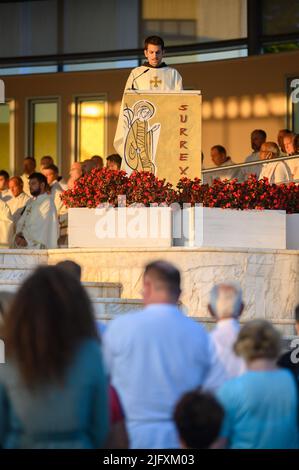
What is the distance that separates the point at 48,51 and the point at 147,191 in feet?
38.5

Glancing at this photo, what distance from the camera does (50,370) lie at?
5.95 meters

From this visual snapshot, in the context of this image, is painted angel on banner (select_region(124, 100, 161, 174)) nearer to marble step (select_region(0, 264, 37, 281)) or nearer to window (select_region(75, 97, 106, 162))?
marble step (select_region(0, 264, 37, 281))

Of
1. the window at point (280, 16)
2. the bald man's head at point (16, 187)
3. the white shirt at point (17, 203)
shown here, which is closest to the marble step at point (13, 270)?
the white shirt at point (17, 203)

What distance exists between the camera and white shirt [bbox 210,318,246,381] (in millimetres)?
7426

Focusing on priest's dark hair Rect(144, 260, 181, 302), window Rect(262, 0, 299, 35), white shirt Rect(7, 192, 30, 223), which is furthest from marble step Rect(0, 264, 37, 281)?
window Rect(262, 0, 299, 35)

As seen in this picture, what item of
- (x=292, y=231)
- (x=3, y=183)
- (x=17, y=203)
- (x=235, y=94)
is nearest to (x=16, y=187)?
(x=17, y=203)

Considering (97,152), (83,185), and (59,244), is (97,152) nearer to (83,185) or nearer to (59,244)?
(59,244)

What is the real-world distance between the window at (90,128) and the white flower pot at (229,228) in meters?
10.7

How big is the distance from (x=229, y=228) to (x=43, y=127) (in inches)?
466

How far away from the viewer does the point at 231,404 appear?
6.80 m

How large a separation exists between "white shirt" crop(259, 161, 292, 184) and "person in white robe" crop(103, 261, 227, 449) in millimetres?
11236

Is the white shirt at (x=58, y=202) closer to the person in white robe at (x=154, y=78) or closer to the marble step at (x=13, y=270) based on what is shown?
the person in white robe at (x=154, y=78)
